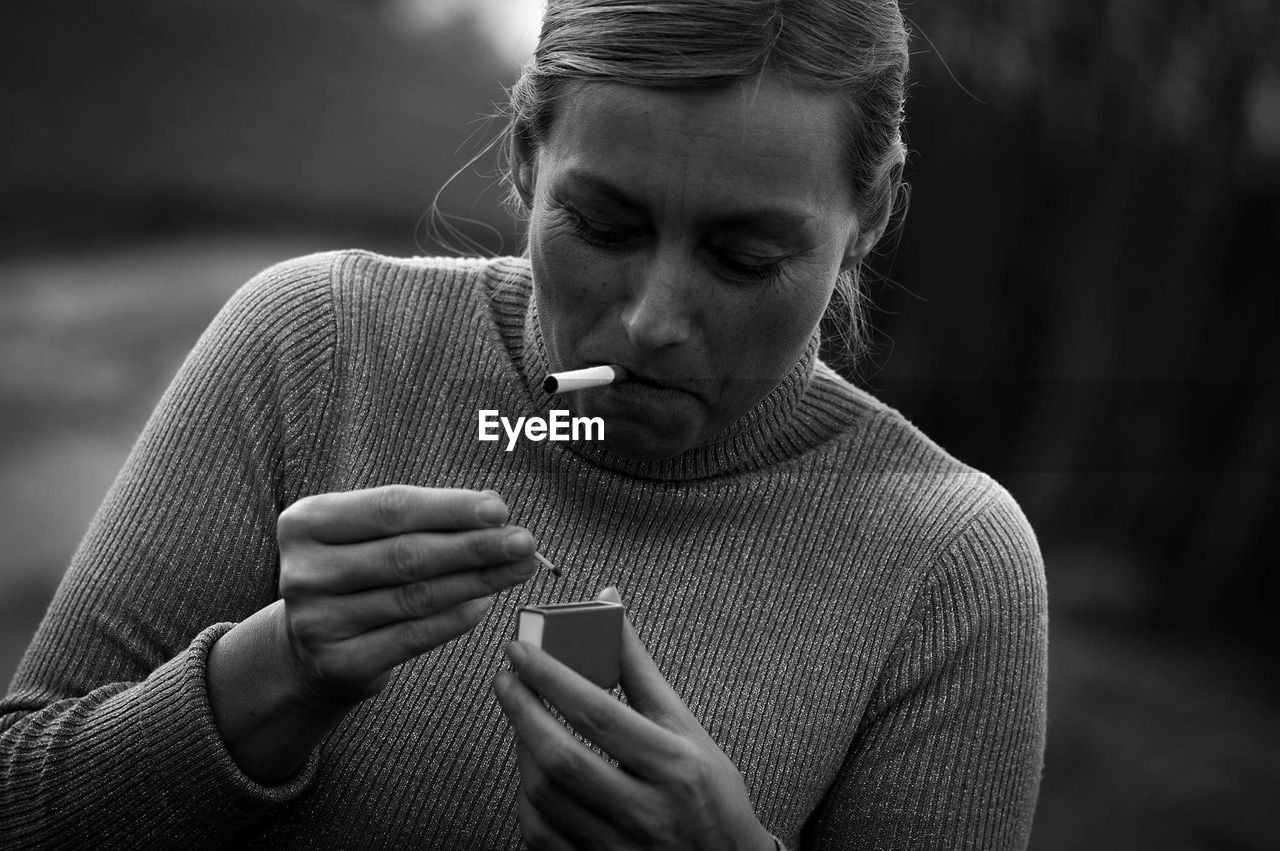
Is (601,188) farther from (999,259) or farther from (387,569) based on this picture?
(999,259)

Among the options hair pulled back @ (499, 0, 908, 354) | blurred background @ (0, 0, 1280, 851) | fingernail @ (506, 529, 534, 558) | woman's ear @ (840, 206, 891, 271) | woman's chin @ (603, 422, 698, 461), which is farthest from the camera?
blurred background @ (0, 0, 1280, 851)

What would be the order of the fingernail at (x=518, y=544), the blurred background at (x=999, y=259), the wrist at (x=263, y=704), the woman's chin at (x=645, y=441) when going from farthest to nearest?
the blurred background at (x=999, y=259) → the woman's chin at (x=645, y=441) → the wrist at (x=263, y=704) → the fingernail at (x=518, y=544)

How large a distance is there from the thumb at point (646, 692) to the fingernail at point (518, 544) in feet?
0.42

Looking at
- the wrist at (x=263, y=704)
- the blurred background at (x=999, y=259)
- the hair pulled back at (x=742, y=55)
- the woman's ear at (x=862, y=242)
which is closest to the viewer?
the wrist at (x=263, y=704)

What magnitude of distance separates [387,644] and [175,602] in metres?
0.40

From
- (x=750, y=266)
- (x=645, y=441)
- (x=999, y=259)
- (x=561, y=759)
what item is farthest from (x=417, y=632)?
(x=999, y=259)

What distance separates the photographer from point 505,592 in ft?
4.24

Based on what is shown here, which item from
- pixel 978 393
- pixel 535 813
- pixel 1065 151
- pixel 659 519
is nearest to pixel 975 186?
Answer: pixel 1065 151

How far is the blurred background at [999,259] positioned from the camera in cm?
252

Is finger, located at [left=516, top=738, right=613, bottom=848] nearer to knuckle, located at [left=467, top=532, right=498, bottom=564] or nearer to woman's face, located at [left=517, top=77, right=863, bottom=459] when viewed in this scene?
knuckle, located at [left=467, top=532, right=498, bottom=564]

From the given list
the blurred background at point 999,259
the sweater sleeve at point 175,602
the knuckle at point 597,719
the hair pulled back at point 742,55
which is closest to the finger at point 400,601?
the knuckle at point 597,719

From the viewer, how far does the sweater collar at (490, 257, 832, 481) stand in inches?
53.3

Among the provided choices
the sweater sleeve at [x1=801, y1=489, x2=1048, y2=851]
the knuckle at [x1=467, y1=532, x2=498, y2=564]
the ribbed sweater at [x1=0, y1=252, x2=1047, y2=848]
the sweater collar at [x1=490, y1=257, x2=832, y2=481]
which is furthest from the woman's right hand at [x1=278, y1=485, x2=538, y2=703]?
the sweater sleeve at [x1=801, y1=489, x2=1048, y2=851]

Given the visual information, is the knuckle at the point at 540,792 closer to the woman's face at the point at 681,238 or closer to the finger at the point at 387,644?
the finger at the point at 387,644
